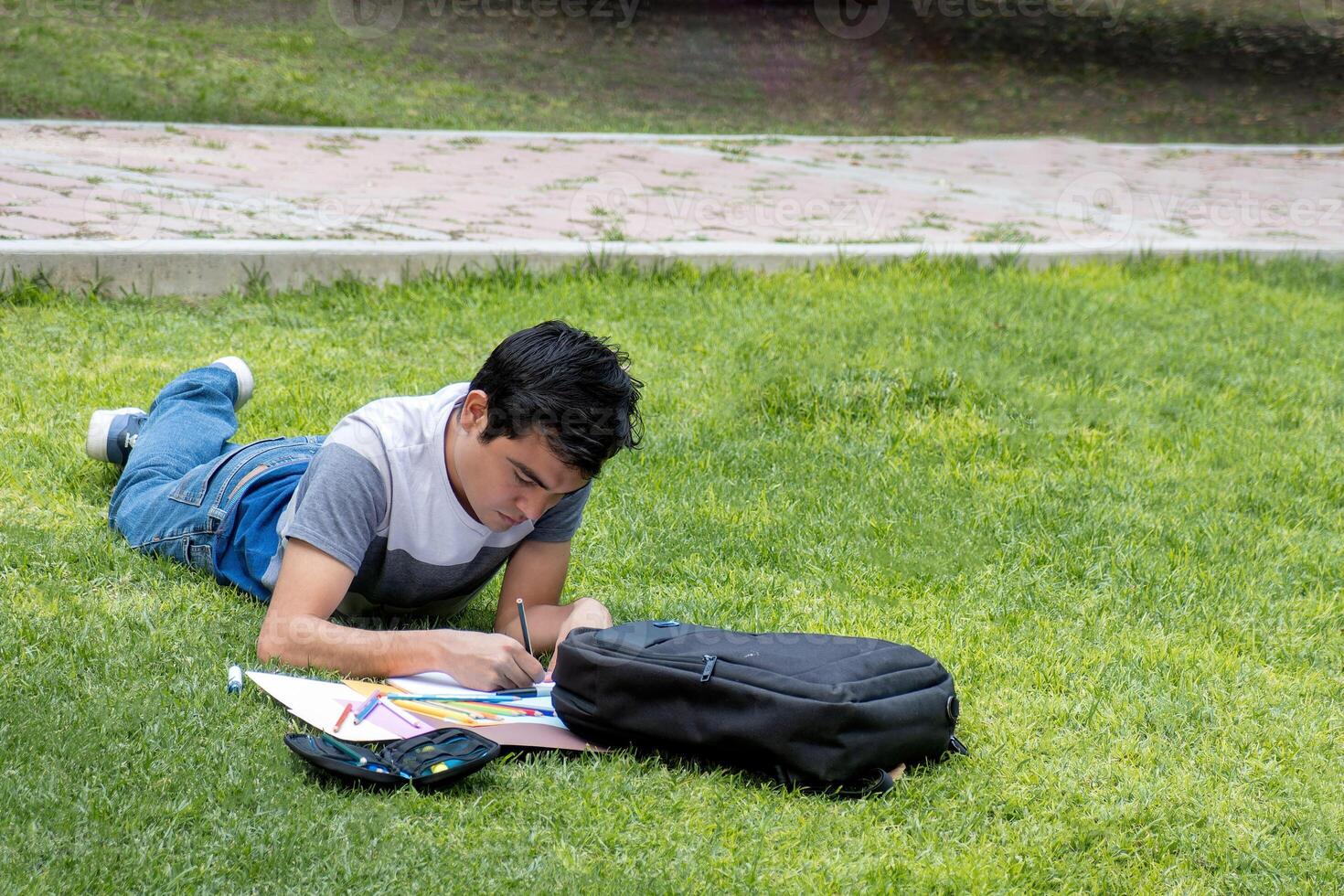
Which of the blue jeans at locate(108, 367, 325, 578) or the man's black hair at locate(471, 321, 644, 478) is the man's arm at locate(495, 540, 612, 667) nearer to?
the man's black hair at locate(471, 321, 644, 478)

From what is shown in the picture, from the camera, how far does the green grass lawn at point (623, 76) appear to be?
10055 millimetres

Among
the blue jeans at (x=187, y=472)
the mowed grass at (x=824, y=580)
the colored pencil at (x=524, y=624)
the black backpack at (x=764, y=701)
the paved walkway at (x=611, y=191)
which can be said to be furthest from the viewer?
the paved walkway at (x=611, y=191)

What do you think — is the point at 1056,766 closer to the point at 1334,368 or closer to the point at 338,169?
the point at 1334,368

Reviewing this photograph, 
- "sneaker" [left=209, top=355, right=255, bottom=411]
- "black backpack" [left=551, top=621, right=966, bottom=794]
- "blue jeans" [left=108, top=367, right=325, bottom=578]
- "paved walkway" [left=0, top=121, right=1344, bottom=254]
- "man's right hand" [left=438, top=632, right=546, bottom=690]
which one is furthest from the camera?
"paved walkway" [left=0, top=121, right=1344, bottom=254]

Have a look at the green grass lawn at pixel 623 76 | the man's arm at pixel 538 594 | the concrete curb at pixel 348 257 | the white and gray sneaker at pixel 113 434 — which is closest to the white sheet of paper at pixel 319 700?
the man's arm at pixel 538 594

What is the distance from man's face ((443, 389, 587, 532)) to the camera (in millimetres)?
2506

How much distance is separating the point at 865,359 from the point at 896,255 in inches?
65.3

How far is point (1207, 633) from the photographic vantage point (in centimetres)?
330

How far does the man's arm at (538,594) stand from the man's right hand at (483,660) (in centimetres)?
27

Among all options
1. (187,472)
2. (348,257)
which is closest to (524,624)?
(187,472)

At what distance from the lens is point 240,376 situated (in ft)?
13.0

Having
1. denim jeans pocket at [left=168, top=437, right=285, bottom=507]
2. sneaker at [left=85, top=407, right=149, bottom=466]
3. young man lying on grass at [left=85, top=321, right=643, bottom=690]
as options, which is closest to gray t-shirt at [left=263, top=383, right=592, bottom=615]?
young man lying on grass at [left=85, top=321, right=643, bottom=690]

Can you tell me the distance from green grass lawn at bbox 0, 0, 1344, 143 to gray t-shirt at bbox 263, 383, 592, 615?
686 cm

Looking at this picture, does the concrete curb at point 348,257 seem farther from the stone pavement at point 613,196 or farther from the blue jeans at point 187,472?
the blue jeans at point 187,472
